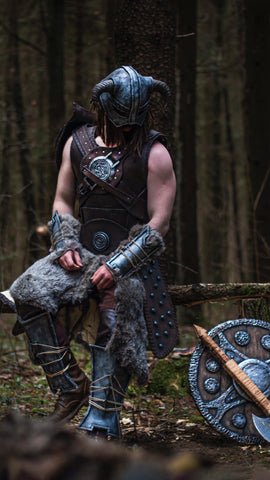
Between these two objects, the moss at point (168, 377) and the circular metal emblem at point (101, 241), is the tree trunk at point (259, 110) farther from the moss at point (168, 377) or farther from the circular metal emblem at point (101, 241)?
the circular metal emblem at point (101, 241)

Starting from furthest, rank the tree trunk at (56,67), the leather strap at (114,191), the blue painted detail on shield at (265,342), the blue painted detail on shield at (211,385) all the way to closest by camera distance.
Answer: the tree trunk at (56,67) < the blue painted detail on shield at (265,342) < the blue painted detail on shield at (211,385) < the leather strap at (114,191)

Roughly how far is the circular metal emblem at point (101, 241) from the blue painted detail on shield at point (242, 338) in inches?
37.0

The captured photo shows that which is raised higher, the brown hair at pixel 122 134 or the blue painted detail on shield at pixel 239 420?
the brown hair at pixel 122 134

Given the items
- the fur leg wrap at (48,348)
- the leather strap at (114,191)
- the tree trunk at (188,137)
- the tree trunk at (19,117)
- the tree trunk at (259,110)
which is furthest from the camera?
the tree trunk at (19,117)

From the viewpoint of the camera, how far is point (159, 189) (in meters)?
5.72

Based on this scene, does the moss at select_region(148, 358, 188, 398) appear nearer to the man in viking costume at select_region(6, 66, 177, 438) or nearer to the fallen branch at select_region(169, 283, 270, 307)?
the fallen branch at select_region(169, 283, 270, 307)

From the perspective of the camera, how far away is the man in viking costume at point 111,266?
554 cm

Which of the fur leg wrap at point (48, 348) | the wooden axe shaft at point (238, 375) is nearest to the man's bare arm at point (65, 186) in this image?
the fur leg wrap at point (48, 348)

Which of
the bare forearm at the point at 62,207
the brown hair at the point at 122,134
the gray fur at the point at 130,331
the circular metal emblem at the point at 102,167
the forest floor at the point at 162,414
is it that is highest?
the brown hair at the point at 122,134

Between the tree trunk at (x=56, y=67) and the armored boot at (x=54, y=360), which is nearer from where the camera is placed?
the armored boot at (x=54, y=360)

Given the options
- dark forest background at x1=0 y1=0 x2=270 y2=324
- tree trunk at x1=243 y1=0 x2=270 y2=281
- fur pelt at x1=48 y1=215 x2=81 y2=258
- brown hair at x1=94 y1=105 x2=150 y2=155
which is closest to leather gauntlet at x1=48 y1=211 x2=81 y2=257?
fur pelt at x1=48 y1=215 x2=81 y2=258

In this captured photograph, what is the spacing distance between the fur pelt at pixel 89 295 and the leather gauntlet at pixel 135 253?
0.03 metres

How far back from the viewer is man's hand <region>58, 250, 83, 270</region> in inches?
225

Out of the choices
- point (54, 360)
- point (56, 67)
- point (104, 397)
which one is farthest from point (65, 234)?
point (56, 67)
